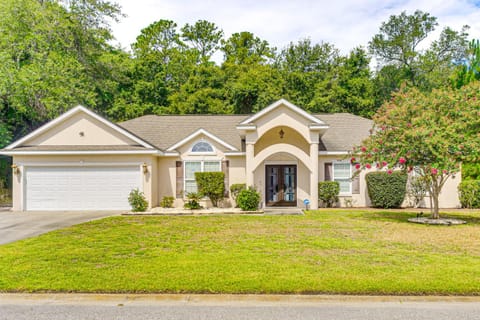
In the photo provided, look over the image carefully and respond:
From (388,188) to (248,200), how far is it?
687 centimetres

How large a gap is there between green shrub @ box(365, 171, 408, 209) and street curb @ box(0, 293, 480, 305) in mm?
12668

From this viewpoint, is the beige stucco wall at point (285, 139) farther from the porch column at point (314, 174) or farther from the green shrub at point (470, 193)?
the green shrub at point (470, 193)

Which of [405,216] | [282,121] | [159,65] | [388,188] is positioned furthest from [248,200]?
[159,65]

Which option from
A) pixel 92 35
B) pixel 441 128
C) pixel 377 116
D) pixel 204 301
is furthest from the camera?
pixel 92 35

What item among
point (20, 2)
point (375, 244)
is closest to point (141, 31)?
point (20, 2)

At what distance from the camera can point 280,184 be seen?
1956 cm

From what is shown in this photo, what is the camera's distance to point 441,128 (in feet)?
38.8

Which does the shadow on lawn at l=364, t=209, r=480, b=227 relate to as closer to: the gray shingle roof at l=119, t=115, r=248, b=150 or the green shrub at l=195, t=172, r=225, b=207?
the green shrub at l=195, t=172, r=225, b=207

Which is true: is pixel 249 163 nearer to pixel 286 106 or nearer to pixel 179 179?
pixel 286 106

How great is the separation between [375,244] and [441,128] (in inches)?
200

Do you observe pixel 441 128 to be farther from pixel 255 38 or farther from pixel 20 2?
pixel 255 38

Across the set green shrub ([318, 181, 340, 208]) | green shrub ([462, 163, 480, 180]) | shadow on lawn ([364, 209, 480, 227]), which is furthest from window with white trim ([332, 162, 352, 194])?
green shrub ([462, 163, 480, 180])

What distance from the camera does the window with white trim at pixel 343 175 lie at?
61.8 ft

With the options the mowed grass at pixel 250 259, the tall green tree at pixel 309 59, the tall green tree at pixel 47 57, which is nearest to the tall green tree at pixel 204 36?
the tall green tree at pixel 309 59
